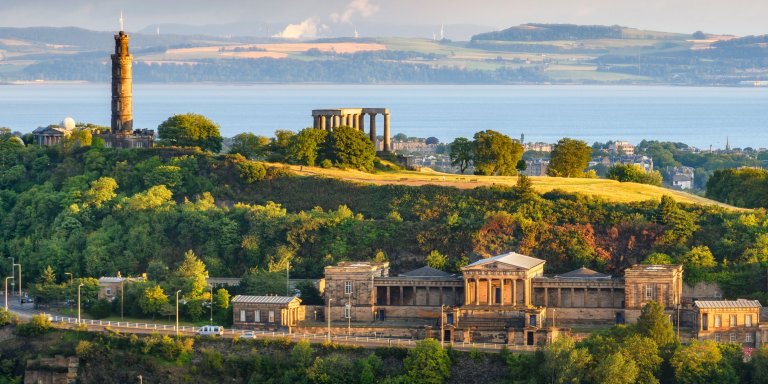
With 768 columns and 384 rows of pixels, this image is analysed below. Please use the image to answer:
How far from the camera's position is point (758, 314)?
87312 mm

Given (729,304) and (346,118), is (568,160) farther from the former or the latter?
(729,304)

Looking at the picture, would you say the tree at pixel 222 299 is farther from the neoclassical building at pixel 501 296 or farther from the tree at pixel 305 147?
the tree at pixel 305 147

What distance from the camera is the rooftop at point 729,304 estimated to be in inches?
3440

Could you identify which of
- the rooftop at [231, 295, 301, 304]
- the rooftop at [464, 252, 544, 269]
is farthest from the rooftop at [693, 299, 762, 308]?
the rooftop at [231, 295, 301, 304]

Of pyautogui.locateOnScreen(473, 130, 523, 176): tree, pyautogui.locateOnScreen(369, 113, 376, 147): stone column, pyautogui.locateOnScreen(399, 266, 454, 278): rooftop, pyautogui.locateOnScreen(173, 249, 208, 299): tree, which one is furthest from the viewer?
pyautogui.locateOnScreen(369, 113, 376, 147): stone column

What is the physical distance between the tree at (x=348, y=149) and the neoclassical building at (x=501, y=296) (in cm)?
2417

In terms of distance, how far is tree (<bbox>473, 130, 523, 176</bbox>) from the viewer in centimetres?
12425

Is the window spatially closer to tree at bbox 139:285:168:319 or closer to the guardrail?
the guardrail

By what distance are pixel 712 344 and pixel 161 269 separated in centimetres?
3280

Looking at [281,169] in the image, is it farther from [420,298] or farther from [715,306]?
[715,306]

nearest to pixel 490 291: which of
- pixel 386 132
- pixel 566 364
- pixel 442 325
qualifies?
pixel 442 325

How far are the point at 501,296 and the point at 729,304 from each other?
11.0 meters

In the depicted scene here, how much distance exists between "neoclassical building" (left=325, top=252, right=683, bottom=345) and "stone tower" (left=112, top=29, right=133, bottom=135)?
120 feet

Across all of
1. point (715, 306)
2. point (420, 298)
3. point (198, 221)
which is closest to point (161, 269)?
point (198, 221)
